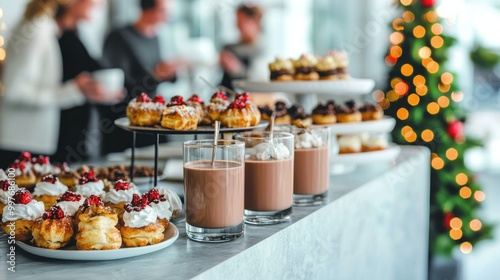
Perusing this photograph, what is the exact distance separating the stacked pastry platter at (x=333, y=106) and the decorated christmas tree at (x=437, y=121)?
4.95 feet

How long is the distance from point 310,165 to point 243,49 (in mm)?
3485

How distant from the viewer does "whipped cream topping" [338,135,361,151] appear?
92.7 inches

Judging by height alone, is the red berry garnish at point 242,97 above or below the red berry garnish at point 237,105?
above

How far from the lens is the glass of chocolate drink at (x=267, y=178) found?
4.77 feet

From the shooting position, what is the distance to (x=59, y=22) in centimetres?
378

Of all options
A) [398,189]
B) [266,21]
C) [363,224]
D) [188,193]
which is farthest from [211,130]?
[266,21]

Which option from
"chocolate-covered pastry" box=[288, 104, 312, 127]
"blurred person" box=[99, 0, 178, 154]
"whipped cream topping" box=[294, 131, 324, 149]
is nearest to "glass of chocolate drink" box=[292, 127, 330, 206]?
"whipped cream topping" box=[294, 131, 324, 149]

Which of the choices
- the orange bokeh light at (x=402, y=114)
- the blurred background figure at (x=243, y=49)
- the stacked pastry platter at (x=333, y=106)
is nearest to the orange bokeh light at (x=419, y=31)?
the orange bokeh light at (x=402, y=114)

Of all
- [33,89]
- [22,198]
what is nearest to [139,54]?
[33,89]

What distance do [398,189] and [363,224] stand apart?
446 millimetres

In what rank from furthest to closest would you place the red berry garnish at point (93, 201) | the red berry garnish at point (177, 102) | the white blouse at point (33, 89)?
the white blouse at point (33, 89) < the red berry garnish at point (177, 102) < the red berry garnish at point (93, 201)

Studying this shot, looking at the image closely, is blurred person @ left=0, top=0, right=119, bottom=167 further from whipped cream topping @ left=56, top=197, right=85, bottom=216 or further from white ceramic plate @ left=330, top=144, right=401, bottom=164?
whipped cream topping @ left=56, top=197, right=85, bottom=216

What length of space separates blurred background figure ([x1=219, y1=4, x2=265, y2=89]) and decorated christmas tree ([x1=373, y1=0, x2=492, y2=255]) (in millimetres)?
1399

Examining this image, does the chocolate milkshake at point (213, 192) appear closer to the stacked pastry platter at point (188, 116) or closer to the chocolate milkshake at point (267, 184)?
the chocolate milkshake at point (267, 184)
